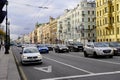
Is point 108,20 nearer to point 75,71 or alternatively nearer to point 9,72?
point 75,71

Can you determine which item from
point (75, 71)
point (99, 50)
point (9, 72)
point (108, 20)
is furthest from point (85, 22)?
point (9, 72)

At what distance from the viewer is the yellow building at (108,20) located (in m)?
76.1

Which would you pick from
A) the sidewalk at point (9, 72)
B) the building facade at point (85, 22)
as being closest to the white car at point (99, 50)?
the sidewalk at point (9, 72)

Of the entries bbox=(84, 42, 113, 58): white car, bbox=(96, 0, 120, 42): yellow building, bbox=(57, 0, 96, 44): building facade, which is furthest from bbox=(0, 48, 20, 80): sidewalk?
bbox=(57, 0, 96, 44): building facade

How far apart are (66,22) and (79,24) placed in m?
21.9

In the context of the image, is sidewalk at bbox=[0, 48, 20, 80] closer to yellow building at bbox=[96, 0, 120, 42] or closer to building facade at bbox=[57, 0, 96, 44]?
yellow building at bbox=[96, 0, 120, 42]

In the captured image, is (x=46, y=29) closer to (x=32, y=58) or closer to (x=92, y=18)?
(x=92, y=18)

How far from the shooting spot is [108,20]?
263ft

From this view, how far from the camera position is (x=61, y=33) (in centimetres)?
14325

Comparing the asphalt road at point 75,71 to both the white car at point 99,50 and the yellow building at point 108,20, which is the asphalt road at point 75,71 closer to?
the white car at point 99,50

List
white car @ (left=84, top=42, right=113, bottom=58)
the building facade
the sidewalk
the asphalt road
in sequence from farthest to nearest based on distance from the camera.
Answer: the building facade
white car @ (left=84, top=42, right=113, bottom=58)
the sidewalk
the asphalt road

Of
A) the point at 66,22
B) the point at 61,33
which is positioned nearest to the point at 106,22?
the point at 66,22

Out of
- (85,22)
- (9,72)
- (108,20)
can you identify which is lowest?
(9,72)

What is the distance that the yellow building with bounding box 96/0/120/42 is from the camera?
76.1m
